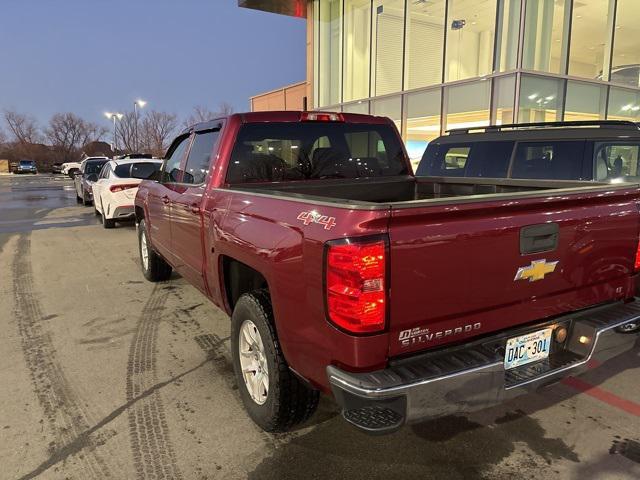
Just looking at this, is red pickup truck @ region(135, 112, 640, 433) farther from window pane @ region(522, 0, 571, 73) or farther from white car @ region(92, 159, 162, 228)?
window pane @ region(522, 0, 571, 73)

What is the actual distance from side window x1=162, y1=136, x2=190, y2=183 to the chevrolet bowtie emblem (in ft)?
10.5

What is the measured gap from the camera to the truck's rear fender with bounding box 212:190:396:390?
213 centimetres

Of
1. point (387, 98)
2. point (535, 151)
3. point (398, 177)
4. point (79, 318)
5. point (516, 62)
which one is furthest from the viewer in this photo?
point (387, 98)

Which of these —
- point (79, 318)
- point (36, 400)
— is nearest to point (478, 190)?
point (36, 400)

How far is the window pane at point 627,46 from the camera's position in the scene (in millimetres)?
15328

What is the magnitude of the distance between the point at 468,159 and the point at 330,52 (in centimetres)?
1480

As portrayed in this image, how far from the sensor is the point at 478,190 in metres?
4.07

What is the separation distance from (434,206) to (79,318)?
170 inches

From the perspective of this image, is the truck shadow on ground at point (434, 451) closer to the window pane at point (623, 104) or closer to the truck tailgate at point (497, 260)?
the truck tailgate at point (497, 260)

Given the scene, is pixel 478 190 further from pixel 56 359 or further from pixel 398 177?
pixel 56 359

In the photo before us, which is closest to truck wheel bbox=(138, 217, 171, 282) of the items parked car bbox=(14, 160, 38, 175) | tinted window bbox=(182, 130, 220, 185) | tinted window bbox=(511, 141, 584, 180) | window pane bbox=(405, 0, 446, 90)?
tinted window bbox=(182, 130, 220, 185)

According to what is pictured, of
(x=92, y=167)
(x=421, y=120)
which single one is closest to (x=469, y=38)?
(x=421, y=120)

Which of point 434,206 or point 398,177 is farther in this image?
point 398,177

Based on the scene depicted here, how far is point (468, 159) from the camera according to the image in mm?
6531
